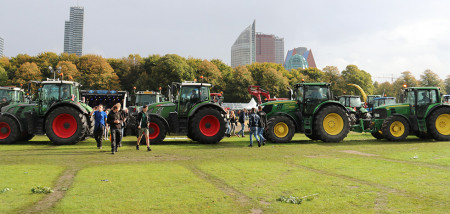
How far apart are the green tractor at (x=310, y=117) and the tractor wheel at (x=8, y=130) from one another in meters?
10.6

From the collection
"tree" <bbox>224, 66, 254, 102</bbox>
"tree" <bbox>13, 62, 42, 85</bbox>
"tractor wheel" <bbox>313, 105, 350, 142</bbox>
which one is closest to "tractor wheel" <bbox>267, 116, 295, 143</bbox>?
"tractor wheel" <bbox>313, 105, 350, 142</bbox>

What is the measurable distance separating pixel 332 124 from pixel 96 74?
44652 mm

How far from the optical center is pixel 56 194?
17.9ft

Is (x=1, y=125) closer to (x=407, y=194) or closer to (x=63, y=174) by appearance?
(x=63, y=174)

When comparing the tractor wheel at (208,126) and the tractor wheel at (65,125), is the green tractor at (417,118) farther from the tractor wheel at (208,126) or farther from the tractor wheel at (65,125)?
the tractor wheel at (65,125)

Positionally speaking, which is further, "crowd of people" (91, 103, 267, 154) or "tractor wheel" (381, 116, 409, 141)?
"tractor wheel" (381, 116, 409, 141)

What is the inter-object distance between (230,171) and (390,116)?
10.6m

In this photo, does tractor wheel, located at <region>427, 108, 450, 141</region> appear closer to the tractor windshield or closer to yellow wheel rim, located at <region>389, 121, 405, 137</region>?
yellow wheel rim, located at <region>389, 121, 405, 137</region>

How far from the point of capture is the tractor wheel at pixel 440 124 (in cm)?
1463

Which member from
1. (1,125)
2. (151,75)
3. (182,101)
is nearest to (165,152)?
(182,101)

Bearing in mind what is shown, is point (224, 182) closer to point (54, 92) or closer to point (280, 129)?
point (280, 129)

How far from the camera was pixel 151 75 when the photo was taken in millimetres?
52406

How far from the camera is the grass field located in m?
4.82

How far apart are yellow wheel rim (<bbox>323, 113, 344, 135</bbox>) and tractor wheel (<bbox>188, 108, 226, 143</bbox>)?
15.5 feet
